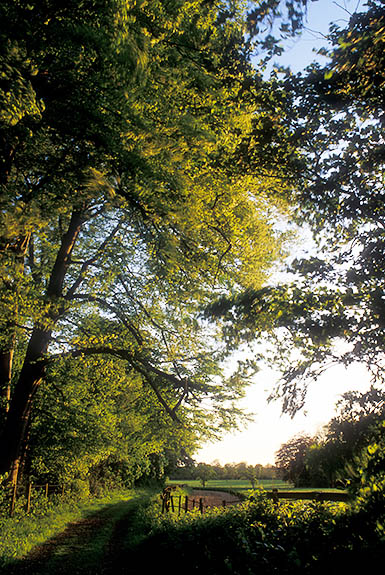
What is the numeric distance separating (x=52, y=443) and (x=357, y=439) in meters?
14.7

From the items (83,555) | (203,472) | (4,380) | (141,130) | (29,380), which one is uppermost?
(141,130)

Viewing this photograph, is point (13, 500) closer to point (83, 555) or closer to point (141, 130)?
point (83, 555)

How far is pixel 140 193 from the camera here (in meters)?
7.22

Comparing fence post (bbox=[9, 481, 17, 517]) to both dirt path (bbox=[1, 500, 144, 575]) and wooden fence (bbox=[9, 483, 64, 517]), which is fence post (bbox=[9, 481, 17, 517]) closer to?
wooden fence (bbox=[9, 483, 64, 517])

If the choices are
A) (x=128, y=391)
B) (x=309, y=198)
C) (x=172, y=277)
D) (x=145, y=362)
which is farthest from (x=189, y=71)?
(x=128, y=391)

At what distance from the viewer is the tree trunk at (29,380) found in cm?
1220

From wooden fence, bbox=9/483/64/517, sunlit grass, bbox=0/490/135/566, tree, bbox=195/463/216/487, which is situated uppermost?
tree, bbox=195/463/216/487

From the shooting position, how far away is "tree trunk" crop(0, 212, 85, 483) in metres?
12.2

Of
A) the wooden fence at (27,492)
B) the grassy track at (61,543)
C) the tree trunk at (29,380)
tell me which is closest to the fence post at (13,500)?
the wooden fence at (27,492)

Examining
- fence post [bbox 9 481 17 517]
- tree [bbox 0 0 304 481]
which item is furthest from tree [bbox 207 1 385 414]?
fence post [bbox 9 481 17 517]

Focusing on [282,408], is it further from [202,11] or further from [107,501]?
[107,501]

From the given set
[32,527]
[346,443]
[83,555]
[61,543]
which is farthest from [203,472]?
[346,443]

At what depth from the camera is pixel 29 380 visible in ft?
42.2

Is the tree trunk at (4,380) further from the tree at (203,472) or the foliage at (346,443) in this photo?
the foliage at (346,443)
